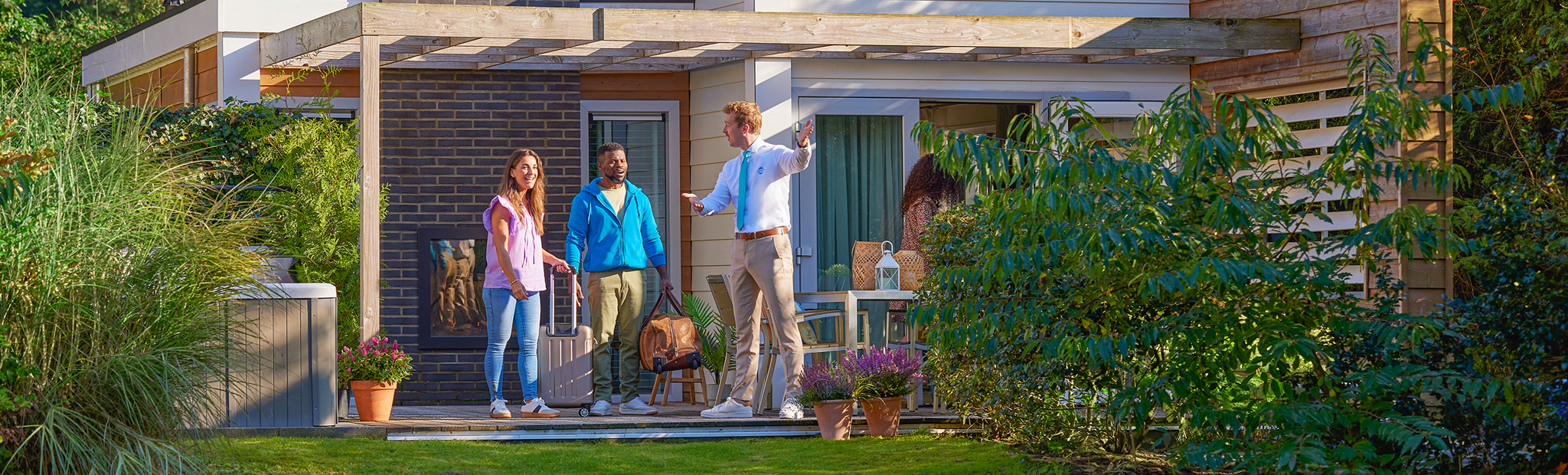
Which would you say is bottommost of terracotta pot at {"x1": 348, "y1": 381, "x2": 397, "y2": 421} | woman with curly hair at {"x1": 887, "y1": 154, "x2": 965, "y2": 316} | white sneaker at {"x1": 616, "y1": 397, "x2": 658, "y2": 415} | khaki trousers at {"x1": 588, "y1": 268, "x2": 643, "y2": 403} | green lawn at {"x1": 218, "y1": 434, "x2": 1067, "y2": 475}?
green lawn at {"x1": 218, "y1": 434, "x2": 1067, "y2": 475}

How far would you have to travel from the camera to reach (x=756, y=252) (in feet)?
21.0

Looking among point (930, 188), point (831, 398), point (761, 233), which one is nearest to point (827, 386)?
point (831, 398)

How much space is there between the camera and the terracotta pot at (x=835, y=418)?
20.4 ft

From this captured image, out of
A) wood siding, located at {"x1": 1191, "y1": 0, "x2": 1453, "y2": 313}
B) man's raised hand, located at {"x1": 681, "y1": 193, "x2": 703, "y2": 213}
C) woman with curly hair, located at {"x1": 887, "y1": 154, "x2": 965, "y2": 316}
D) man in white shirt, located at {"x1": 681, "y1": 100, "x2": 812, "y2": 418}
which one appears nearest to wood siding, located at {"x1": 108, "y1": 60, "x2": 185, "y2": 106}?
man's raised hand, located at {"x1": 681, "y1": 193, "x2": 703, "y2": 213}

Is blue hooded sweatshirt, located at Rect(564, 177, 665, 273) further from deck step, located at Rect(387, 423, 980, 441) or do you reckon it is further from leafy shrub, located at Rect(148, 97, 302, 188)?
leafy shrub, located at Rect(148, 97, 302, 188)

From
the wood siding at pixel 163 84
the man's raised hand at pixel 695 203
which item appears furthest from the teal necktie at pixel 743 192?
the wood siding at pixel 163 84

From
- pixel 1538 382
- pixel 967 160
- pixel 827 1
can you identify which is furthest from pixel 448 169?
pixel 1538 382

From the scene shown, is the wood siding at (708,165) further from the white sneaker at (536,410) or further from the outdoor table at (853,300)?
the white sneaker at (536,410)

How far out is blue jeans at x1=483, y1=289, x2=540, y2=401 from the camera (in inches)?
259

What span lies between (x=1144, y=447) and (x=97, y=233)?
13.5 feet

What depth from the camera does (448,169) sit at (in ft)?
27.6

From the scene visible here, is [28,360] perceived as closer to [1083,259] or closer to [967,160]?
[967,160]

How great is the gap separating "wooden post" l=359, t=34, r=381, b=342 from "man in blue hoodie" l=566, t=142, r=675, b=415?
3.29 ft

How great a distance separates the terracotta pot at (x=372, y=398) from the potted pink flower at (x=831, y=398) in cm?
215
